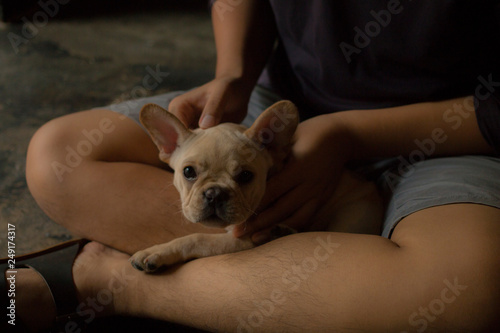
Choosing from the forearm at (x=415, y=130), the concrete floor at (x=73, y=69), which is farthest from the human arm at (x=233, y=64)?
the concrete floor at (x=73, y=69)

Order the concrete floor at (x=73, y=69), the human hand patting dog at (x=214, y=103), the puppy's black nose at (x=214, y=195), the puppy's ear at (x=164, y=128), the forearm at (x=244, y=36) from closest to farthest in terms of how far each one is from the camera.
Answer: the puppy's black nose at (x=214, y=195) → the puppy's ear at (x=164, y=128) → the human hand patting dog at (x=214, y=103) → the forearm at (x=244, y=36) → the concrete floor at (x=73, y=69)

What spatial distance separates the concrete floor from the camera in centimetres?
186

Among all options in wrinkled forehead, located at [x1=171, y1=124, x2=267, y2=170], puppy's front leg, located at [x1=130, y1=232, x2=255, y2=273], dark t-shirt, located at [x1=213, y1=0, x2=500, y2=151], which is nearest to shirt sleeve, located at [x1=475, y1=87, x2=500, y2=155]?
dark t-shirt, located at [x1=213, y1=0, x2=500, y2=151]

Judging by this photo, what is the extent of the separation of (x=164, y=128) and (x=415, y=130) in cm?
80

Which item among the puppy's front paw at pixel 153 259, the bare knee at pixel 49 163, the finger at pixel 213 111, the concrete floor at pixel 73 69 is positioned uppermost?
the finger at pixel 213 111

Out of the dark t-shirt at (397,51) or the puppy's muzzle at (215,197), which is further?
the dark t-shirt at (397,51)

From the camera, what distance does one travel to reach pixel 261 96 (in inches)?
68.2

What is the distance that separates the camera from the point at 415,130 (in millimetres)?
1415

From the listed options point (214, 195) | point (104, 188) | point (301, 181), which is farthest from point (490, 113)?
point (104, 188)

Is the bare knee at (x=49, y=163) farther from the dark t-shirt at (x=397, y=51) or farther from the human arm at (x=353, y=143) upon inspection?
the dark t-shirt at (x=397, y=51)

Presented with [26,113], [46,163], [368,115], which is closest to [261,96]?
[368,115]

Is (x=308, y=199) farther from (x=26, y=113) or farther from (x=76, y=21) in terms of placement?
(x=76, y=21)

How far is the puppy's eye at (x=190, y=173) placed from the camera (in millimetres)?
1258

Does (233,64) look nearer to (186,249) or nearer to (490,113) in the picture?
(186,249)
